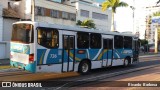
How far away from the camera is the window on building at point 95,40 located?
57.9ft

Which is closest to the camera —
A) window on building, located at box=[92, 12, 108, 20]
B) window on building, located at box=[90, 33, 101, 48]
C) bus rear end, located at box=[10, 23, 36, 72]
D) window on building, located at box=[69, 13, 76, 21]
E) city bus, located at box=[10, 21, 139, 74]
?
bus rear end, located at box=[10, 23, 36, 72]

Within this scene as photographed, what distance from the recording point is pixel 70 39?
52.0 ft

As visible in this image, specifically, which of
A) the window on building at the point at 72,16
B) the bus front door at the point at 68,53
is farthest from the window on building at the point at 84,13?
the bus front door at the point at 68,53

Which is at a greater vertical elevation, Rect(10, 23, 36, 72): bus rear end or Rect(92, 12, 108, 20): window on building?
Rect(92, 12, 108, 20): window on building

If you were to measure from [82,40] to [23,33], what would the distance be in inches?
162

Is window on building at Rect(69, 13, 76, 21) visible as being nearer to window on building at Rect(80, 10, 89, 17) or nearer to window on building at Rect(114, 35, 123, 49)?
window on building at Rect(80, 10, 89, 17)

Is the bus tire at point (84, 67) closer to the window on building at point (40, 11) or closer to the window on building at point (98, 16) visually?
the window on building at point (40, 11)

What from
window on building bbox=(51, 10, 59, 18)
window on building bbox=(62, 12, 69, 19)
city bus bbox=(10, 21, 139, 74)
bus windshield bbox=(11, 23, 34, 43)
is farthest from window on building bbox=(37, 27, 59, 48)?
window on building bbox=(62, 12, 69, 19)

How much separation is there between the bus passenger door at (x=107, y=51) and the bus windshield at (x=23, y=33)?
6.63 m

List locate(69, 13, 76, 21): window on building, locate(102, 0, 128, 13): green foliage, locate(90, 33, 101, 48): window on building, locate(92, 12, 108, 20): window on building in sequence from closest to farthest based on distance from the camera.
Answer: locate(90, 33, 101, 48): window on building → locate(102, 0, 128, 13): green foliage → locate(69, 13, 76, 21): window on building → locate(92, 12, 108, 20): window on building

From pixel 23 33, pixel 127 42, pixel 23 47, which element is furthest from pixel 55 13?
pixel 23 47

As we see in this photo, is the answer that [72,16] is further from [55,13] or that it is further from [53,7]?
[53,7]

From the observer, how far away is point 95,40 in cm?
1805

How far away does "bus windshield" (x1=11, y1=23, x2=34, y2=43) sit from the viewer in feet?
45.3
